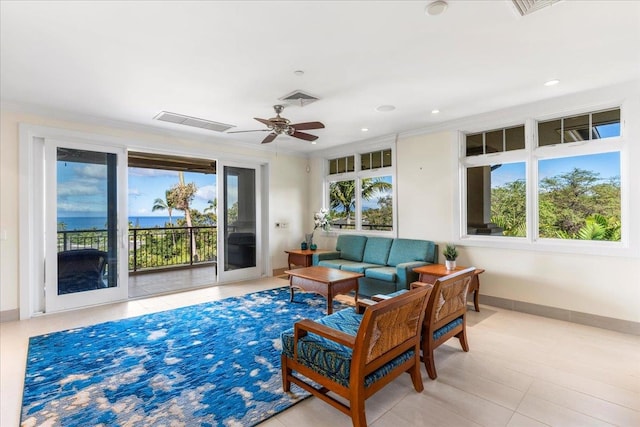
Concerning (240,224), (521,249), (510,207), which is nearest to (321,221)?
(240,224)

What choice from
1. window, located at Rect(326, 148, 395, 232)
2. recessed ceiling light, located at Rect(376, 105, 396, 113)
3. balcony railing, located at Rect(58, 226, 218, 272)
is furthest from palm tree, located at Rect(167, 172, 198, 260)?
recessed ceiling light, located at Rect(376, 105, 396, 113)

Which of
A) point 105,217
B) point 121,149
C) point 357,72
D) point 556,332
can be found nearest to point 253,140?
point 121,149

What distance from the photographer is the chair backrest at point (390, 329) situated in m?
1.89

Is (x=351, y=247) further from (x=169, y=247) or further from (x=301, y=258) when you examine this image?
(x=169, y=247)

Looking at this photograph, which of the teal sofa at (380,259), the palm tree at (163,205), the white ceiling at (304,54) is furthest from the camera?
the palm tree at (163,205)

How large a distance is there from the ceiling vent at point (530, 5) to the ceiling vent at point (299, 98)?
86.1 inches

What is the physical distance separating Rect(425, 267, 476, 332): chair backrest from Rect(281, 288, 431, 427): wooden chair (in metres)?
0.19

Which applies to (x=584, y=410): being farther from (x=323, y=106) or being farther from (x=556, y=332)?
(x=323, y=106)

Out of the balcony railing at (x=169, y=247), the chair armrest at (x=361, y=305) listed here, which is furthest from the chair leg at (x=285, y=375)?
the balcony railing at (x=169, y=247)

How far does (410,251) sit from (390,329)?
324 centimetres

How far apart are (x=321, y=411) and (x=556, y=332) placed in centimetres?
301

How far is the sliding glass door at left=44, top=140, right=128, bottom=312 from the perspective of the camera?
4.42m

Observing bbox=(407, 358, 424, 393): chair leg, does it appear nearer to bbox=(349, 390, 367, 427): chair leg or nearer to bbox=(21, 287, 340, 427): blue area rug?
bbox=(349, 390, 367, 427): chair leg

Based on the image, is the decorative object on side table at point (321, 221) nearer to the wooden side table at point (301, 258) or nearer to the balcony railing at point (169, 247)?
the wooden side table at point (301, 258)
